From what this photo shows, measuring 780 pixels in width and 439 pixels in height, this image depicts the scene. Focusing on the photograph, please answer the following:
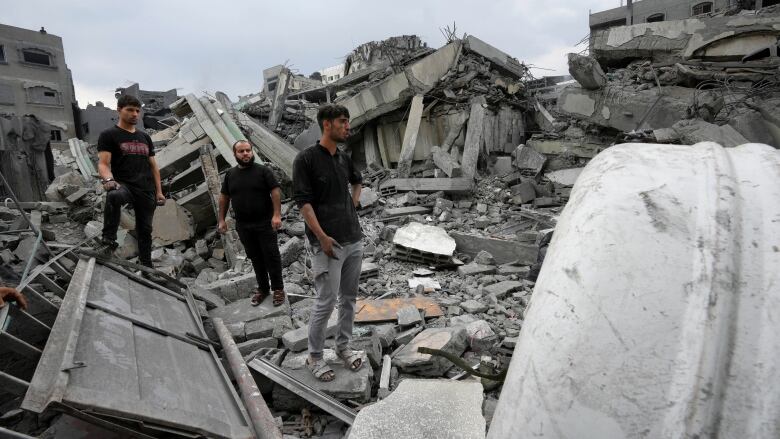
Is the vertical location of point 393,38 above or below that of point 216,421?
above

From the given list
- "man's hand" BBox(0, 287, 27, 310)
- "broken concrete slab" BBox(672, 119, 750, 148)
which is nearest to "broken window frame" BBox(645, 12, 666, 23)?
"broken concrete slab" BBox(672, 119, 750, 148)

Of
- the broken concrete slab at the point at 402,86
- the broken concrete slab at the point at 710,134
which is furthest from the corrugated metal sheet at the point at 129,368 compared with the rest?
the broken concrete slab at the point at 402,86

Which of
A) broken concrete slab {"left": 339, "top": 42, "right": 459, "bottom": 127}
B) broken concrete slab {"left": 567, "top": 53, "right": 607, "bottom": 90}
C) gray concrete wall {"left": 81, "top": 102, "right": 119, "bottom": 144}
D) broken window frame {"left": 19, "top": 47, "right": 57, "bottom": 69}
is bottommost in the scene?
broken concrete slab {"left": 567, "top": 53, "right": 607, "bottom": 90}

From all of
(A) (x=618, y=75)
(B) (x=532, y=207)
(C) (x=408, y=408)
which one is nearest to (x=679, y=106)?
(A) (x=618, y=75)

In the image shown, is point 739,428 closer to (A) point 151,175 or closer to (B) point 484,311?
(B) point 484,311

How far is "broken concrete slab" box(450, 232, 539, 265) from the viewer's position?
6.12 meters

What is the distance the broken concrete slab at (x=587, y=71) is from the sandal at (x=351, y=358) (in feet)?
26.6

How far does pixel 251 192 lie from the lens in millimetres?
4051

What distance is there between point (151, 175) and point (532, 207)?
23.3 ft

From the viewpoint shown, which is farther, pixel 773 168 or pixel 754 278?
pixel 773 168

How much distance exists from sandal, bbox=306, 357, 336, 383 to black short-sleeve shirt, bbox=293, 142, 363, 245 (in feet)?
2.99

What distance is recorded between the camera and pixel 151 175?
13.7 ft

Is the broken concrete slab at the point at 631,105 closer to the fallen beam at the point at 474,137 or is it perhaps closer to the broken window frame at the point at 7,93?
the fallen beam at the point at 474,137

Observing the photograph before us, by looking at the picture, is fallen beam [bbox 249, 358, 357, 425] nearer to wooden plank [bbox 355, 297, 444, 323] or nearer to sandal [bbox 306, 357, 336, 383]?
sandal [bbox 306, 357, 336, 383]
